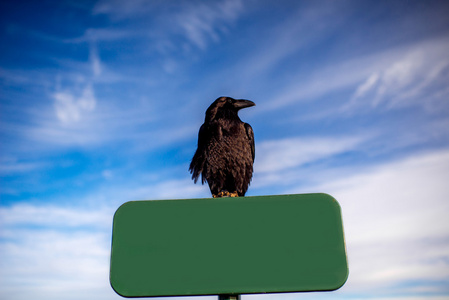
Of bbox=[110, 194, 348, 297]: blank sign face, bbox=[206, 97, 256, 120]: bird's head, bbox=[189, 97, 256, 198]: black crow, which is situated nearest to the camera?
bbox=[110, 194, 348, 297]: blank sign face

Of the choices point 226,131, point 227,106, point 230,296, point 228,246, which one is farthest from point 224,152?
point 230,296

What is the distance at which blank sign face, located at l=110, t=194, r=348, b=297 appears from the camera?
5.09ft

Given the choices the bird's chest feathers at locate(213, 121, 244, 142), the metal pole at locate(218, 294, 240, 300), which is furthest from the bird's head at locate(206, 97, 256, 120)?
the metal pole at locate(218, 294, 240, 300)

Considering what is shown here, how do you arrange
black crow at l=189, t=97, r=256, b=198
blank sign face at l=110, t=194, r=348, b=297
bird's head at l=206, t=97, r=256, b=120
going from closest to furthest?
1. blank sign face at l=110, t=194, r=348, b=297
2. black crow at l=189, t=97, r=256, b=198
3. bird's head at l=206, t=97, r=256, b=120

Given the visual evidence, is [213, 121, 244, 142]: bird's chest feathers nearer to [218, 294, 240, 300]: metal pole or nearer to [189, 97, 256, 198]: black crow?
[189, 97, 256, 198]: black crow

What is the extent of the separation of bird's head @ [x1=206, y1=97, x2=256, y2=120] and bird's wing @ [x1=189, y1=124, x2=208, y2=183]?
0.31m

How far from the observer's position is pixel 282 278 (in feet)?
5.08

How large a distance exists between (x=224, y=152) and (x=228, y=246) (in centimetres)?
304

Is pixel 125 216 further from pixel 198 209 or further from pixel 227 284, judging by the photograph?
pixel 227 284

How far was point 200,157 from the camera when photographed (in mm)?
4816

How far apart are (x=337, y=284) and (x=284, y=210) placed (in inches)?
17.3

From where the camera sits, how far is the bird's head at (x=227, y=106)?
502 cm

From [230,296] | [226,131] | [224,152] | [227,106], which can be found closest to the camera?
[230,296]

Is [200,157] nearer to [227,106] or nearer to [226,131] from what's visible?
[226,131]
